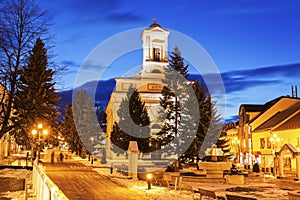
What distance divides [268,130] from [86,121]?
3082 cm

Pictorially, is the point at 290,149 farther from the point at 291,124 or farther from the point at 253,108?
the point at 253,108

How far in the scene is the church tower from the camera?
206 feet

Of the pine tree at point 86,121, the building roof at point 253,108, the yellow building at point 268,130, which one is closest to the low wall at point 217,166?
the yellow building at point 268,130

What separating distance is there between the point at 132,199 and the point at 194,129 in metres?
21.6

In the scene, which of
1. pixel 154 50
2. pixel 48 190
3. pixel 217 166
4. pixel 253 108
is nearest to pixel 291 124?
pixel 253 108

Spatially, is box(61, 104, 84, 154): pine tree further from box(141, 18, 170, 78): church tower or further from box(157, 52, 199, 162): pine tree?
box(157, 52, 199, 162): pine tree

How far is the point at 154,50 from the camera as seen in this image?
210 feet

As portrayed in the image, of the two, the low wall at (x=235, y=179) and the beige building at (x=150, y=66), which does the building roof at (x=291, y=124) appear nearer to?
the low wall at (x=235, y=179)

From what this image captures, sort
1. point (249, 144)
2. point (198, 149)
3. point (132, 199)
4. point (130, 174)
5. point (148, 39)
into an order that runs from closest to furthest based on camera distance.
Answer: point (132, 199) < point (130, 174) < point (198, 149) < point (249, 144) < point (148, 39)

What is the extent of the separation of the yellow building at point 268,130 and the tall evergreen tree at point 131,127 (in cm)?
1215

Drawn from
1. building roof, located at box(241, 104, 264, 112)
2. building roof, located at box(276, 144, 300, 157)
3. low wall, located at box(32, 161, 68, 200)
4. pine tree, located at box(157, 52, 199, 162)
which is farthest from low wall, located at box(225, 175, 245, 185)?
building roof, located at box(241, 104, 264, 112)

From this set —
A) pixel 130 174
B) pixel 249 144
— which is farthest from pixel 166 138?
pixel 249 144

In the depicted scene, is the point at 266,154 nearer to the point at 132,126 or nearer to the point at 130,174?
the point at 132,126

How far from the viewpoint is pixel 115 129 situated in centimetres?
4319
